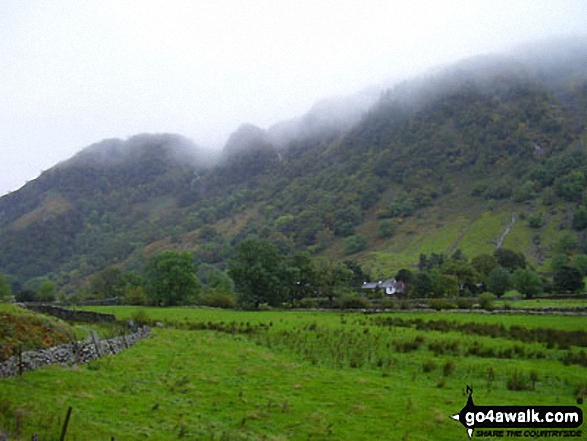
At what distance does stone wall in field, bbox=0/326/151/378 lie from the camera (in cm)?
1658

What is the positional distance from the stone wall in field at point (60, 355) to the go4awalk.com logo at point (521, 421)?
46.4ft

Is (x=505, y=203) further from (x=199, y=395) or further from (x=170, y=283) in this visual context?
(x=199, y=395)

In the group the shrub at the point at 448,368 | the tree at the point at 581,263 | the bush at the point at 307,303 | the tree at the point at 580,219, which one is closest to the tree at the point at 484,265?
the tree at the point at 581,263

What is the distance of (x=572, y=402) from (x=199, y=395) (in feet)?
36.9

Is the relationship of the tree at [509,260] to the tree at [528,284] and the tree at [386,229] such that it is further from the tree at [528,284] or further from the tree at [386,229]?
the tree at [386,229]

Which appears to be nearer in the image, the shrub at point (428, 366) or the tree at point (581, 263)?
the shrub at point (428, 366)

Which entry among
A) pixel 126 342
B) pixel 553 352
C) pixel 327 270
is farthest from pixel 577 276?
pixel 126 342

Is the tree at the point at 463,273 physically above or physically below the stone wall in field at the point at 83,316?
below

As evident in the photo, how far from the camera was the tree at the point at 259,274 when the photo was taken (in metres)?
71.0

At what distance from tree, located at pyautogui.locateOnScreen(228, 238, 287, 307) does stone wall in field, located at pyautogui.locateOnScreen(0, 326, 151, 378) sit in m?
45.0

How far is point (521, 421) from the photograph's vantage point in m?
12.4

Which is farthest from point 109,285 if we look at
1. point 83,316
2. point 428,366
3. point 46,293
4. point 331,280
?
point 428,366

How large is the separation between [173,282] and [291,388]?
6091 cm

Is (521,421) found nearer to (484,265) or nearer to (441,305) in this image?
(441,305)
